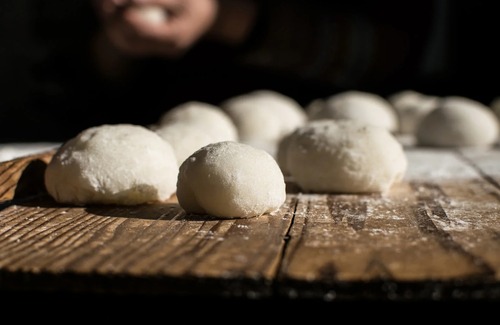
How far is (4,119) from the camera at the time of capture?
4.96 metres

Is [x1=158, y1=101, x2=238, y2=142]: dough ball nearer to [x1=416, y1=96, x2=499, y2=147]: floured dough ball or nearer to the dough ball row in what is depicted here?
the dough ball row

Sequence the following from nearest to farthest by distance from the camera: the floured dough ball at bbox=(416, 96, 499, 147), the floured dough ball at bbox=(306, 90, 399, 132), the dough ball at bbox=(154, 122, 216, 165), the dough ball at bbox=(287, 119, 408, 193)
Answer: the dough ball at bbox=(287, 119, 408, 193), the dough ball at bbox=(154, 122, 216, 165), the floured dough ball at bbox=(416, 96, 499, 147), the floured dough ball at bbox=(306, 90, 399, 132)

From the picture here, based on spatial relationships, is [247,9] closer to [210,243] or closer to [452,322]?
[210,243]

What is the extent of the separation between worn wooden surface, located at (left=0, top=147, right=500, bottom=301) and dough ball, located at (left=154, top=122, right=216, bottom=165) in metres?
0.24

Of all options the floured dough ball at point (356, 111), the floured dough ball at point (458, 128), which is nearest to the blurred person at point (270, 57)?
the floured dough ball at point (356, 111)

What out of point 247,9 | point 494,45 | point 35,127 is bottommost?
point 35,127

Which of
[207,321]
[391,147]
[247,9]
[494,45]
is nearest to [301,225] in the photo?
[207,321]

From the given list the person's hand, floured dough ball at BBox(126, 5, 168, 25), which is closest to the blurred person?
the person's hand

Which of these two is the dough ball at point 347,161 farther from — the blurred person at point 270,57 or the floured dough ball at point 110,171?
the blurred person at point 270,57

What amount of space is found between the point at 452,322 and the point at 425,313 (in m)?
0.04

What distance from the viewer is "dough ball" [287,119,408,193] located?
1.54 metres

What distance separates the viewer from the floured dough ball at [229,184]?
127 cm

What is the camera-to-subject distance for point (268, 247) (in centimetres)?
105

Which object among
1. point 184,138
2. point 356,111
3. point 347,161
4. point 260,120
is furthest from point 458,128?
point 184,138
